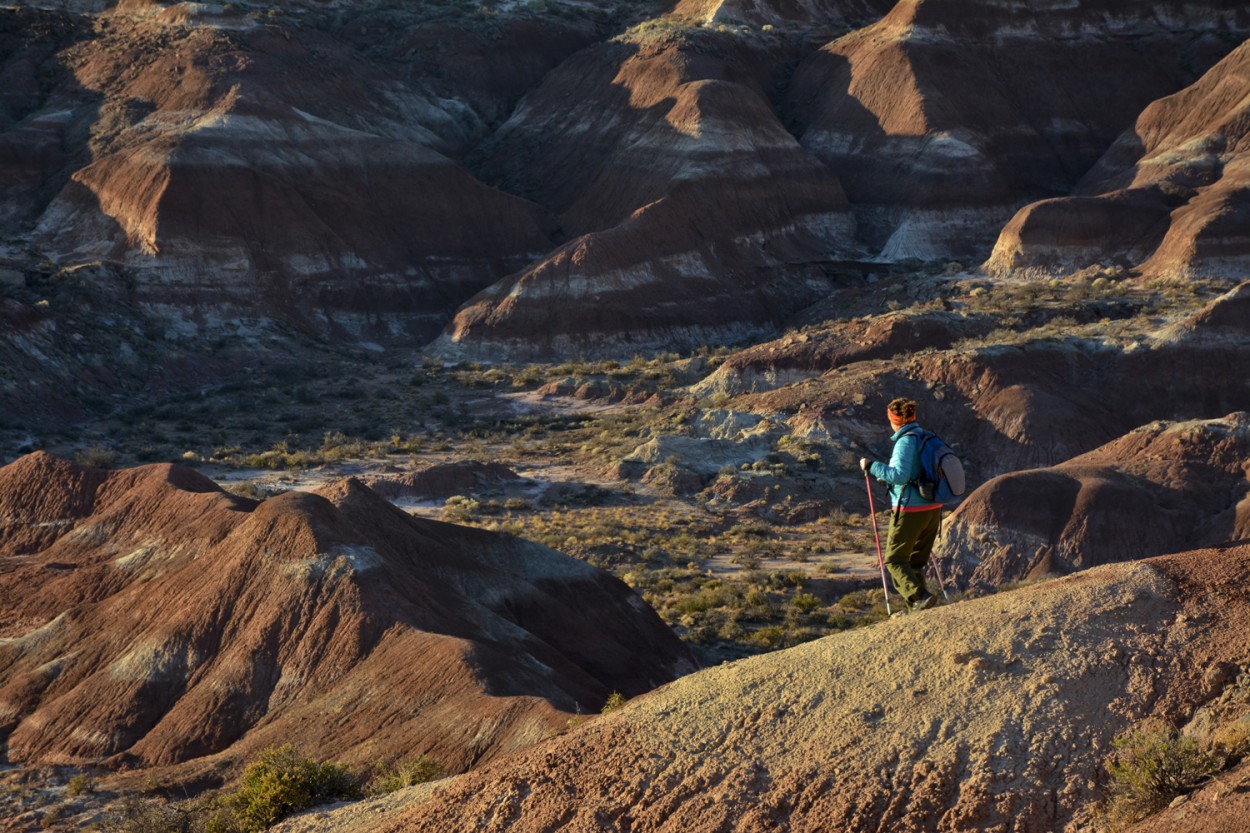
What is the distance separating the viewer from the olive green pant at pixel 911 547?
1216 cm

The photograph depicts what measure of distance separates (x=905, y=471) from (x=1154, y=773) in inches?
146

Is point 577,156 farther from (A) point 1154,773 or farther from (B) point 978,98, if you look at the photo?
(A) point 1154,773

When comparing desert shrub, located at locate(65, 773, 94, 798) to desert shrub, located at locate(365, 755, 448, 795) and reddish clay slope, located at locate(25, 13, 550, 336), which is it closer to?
desert shrub, located at locate(365, 755, 448, 795)

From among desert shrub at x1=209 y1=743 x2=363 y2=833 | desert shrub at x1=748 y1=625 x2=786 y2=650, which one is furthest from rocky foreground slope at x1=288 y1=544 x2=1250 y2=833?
desert shrub at x1=748 y1=625 x2=786 y2=650

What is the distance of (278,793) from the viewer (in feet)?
42.8

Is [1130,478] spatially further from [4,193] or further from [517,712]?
[4,193]

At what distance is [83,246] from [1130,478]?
44318 millimetres

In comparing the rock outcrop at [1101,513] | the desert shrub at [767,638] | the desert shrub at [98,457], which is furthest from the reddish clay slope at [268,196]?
the desert shrub at [767,638]

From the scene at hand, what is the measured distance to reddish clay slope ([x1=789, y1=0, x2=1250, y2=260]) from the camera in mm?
67938

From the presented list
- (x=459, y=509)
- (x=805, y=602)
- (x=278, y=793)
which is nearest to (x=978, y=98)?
(x=459, y=509)

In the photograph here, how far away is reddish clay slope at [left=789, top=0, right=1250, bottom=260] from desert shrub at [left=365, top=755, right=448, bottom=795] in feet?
178

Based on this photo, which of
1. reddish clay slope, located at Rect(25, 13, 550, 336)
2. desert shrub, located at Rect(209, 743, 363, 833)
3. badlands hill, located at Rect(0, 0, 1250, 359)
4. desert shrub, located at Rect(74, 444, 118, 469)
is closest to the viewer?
desert shrub, located at Rect(209, 743, 363, 833)

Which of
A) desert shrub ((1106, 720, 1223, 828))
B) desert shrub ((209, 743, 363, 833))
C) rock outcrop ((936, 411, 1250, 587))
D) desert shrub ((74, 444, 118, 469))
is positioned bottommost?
rock outcrop ((936, 411, 1250, 587))

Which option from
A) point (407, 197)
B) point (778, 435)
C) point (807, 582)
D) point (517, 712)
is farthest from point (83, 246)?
point (517, 712)
